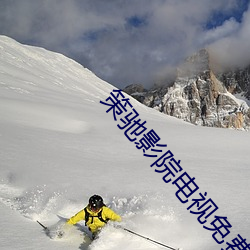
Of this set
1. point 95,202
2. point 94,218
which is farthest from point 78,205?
point 95,202

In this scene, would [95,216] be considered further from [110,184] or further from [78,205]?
[110,184]

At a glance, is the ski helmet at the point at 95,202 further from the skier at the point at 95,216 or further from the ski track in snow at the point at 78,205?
the ski track in snow at the point at 78,205

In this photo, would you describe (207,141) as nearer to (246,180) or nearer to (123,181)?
(246,180)

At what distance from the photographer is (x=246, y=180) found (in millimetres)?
7781

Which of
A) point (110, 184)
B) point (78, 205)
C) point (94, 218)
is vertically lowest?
point (94, 218)

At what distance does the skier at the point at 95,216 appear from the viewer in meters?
5.51

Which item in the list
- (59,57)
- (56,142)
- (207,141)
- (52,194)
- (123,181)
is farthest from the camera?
(59,57)

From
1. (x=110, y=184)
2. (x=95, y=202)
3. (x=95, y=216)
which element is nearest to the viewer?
(x=95, y=202)

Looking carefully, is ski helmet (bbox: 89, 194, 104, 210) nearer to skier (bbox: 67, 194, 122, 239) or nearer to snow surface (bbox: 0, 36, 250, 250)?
skier (bbox: 67, 194, 122, 239)

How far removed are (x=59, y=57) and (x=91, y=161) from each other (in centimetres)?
6452

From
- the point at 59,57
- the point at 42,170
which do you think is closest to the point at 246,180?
the point at 42,170

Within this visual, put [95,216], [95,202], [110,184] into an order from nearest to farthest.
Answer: [95,202] → [95,216] → [110,184]

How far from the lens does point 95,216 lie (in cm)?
560

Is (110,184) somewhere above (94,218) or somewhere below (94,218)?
above
